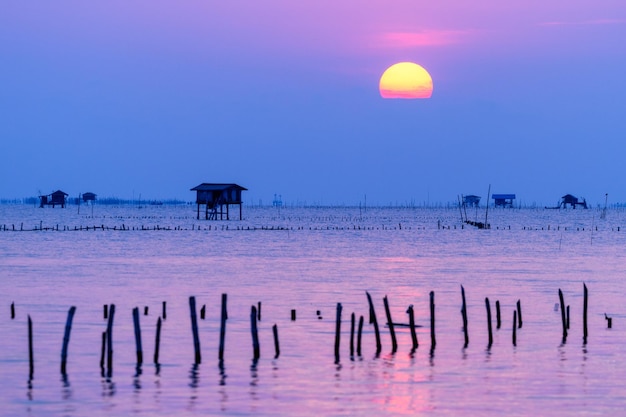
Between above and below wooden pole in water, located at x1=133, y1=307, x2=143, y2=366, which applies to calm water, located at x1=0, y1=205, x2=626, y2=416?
below

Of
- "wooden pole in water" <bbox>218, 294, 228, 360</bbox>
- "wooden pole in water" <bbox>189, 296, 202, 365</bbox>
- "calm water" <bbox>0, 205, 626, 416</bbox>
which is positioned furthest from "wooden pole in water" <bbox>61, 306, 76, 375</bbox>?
"wooden pole in water" <bbox>218, 294, 228, 360</bbox>

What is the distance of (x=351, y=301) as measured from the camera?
46844 millimetres

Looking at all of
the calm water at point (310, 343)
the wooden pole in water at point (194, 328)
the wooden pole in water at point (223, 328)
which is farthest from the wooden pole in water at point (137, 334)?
the wooden pole in water at point (223, 328)

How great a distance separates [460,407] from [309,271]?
134 ft

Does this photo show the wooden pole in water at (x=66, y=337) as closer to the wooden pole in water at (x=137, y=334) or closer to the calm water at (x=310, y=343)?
the calm water at (x=310, y=343)

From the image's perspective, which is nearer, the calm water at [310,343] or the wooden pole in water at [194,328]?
the calm water at [310,343]

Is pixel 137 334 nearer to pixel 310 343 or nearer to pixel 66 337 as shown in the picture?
pixel 66 337

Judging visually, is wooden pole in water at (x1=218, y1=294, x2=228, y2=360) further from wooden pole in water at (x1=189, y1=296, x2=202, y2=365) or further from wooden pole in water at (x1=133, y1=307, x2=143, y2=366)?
wooden pole in water at (x1=133, y1=307, x2=143, y2=366)

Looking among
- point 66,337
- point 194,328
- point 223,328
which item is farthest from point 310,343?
point 66,337

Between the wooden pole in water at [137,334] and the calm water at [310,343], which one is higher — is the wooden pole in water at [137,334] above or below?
above

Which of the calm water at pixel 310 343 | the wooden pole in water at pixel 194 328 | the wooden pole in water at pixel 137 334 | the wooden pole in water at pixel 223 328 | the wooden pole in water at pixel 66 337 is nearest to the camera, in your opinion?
the calm water at pixel 310 343

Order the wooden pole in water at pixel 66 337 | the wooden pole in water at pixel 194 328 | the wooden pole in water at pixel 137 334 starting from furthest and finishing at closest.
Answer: the wooden pole in water at pixel 194 328 < the wooden pole in water at pixel 137 334 < the wooden pole in water at pixel 66 337

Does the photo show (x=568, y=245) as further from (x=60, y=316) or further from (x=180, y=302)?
(x=60, y=316)

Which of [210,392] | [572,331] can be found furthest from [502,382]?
[572,331]
